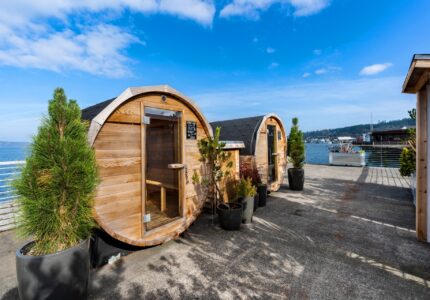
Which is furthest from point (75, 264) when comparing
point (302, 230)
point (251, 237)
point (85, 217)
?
point (302, 230)

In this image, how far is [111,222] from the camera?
9.91ft

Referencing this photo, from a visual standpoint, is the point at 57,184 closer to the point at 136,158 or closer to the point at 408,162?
the point at 136,158

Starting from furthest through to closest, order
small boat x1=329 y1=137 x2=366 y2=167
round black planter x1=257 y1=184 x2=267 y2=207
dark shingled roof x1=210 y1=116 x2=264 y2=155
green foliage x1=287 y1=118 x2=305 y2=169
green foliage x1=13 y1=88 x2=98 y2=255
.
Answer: small boat x1=329 y1=137 x2=366 y2=167
green foliage x1=287 y1=118 x2=305 y2=169
dark shingled roof x1=210 y1=116 x2=264 y2=155
round black planter x1=257 y1=184 x2=267 y2=207
green foliage x1=13 y1=88 x2=98 y2=255

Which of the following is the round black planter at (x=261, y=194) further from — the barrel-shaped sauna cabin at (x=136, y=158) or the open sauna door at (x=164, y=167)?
the open sauna door at (x=164, y=167)

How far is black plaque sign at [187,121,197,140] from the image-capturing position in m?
4.21

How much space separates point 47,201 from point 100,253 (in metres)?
1.39

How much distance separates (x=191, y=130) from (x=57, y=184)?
2493mm

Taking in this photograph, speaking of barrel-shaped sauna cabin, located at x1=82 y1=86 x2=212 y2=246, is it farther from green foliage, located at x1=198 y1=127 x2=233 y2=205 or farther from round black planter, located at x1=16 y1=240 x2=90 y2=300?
round black planter, located at x1=16 y1=240 x2=90 y2=300

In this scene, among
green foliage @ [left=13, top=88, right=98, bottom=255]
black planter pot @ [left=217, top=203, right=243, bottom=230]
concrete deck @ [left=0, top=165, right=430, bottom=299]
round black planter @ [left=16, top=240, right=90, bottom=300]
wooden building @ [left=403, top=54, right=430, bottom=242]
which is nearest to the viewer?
round black planter @ [left=16, top=240, right=90, bottom=300]

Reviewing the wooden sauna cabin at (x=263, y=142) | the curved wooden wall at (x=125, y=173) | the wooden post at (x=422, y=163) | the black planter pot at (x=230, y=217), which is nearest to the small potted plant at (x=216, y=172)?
the black planter pot at (x=230, y=217)

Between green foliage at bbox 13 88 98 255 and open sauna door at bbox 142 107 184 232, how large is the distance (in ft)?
5.50

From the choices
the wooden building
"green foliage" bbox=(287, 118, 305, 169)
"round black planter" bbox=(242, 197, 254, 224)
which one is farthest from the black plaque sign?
"green foliage" bbox=(287, 118, 305, 169)

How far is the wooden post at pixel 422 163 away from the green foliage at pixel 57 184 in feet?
17.6

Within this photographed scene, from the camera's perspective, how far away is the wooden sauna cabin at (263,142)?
665cm
